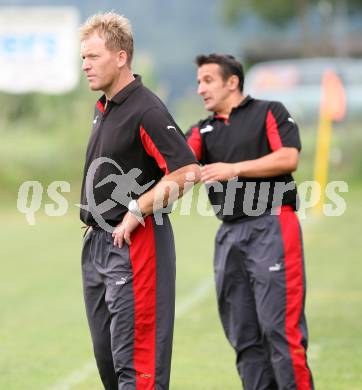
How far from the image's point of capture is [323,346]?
404 inches

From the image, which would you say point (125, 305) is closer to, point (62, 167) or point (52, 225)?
point (52, 225)

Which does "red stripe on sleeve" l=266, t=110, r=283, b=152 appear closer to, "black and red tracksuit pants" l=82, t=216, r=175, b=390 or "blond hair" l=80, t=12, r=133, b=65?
"black and red tracksuit pants" l=82, t=216, r=175, b=390

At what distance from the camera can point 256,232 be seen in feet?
24.7

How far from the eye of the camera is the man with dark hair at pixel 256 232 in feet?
24.1

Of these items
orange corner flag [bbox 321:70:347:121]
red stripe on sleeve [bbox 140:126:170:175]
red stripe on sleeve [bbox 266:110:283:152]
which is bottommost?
→ red stripe on sleeve [bbox 140:126:170:175]

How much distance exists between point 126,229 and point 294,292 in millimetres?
1635

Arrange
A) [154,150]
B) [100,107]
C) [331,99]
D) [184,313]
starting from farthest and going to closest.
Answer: [331,99], [184,313], [100,107], [154,150]

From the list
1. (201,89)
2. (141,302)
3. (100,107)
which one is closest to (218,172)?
(201,89)

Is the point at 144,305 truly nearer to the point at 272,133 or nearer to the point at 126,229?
the point at 126,229

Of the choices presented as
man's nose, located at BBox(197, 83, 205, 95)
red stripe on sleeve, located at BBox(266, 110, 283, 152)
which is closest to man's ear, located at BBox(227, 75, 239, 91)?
man's nose, located at BBox(197, 83, 205, 95)

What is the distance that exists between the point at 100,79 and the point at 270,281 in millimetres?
1847

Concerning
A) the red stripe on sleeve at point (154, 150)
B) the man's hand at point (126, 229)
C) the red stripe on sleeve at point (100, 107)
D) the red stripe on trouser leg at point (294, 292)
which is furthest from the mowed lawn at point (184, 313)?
the red stripe on sleeve at point (154, 150)

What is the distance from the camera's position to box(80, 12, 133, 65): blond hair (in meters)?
6.17

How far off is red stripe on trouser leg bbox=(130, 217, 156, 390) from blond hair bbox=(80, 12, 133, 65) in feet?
2.90
